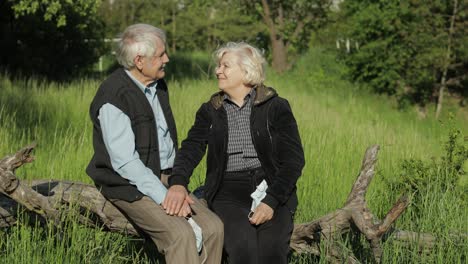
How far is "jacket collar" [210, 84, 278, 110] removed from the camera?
402 cm

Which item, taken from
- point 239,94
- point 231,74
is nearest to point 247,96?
point 239,94

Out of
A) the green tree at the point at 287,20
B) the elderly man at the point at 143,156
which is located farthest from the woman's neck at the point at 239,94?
the green tree at the point at 287,20

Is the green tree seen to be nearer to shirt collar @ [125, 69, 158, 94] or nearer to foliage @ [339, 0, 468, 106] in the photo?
foliage @ [339, 0, 468, 106]

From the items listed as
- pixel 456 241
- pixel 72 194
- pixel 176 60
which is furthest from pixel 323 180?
pixel 176 60

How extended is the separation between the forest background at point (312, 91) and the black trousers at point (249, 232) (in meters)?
0.64

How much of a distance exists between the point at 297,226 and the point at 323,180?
220cm

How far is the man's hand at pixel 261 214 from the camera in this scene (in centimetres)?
370

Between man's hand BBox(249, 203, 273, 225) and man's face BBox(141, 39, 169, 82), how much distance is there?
956 mm

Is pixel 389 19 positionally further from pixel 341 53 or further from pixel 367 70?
pixel 341 53

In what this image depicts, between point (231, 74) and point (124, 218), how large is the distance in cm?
106

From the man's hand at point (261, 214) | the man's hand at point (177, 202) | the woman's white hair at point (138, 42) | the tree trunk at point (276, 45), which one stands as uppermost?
the woman's white hair at point (138, 42)

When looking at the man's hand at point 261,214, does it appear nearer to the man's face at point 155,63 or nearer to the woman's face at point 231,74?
the woman's face at point 231,74

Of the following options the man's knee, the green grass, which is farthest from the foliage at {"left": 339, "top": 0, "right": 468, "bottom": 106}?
the man's knee

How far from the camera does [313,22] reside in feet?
75.1
